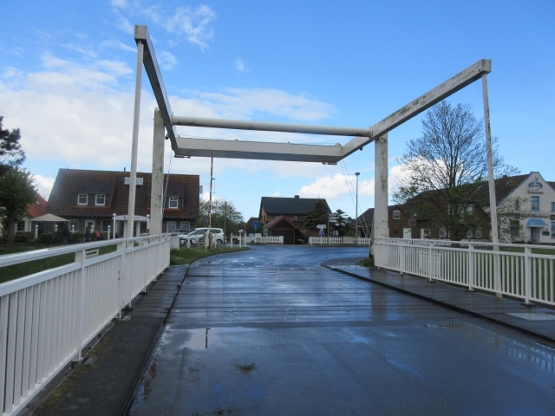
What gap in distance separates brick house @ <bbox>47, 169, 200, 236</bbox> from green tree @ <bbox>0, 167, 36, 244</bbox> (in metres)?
9.79

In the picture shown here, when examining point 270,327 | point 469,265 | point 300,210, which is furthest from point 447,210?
point 300,210

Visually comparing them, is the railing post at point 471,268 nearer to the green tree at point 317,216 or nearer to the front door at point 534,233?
the green tree at point 317,216

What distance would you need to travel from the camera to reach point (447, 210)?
991 inches

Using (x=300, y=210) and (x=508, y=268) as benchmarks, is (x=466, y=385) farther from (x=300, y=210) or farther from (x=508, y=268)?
(x=300, y=210)

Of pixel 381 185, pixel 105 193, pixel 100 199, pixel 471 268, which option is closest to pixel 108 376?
pixel 471 268

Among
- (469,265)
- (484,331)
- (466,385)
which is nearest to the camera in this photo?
(466,385)

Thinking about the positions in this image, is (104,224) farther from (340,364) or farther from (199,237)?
(340,364)

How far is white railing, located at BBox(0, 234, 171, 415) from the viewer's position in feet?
9.00

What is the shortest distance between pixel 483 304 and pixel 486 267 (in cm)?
142

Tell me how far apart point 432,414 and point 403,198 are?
2375 cm

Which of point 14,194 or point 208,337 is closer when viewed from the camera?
point 208,337

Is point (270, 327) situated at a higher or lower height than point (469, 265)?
lower

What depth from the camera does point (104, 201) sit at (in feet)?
138

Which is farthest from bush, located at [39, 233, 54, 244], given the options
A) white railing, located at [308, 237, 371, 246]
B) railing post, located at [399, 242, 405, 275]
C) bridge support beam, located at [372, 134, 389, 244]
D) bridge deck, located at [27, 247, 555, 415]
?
white railing, located at [308, 237, 371, 246]
